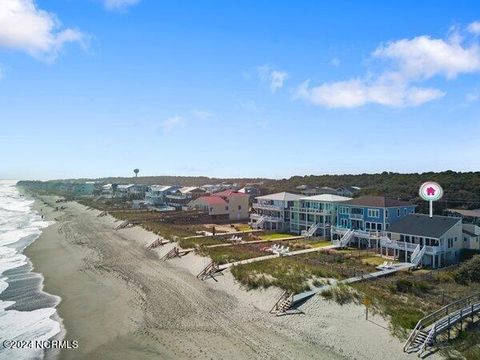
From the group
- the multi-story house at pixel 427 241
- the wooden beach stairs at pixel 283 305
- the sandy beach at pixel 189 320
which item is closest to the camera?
the sandy beach at pixel 189 320

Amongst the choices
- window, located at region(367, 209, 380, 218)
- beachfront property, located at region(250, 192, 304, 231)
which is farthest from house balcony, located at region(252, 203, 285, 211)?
window, located at region(367, 209, 380, 218)

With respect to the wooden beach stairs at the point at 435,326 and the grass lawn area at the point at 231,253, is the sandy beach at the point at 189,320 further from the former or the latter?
the grass lawn area at the point at 231,253

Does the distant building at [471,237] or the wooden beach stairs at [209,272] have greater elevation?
the distant building at [471,237]

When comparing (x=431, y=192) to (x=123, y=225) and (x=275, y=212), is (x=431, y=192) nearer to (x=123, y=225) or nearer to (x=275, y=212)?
(x=275, y=212)

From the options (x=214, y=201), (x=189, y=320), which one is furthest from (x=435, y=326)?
(x=214, y=201)

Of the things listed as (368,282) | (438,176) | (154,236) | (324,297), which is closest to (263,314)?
(324,297)

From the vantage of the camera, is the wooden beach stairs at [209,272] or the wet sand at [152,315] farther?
the wooden beach stairs at [209,272]

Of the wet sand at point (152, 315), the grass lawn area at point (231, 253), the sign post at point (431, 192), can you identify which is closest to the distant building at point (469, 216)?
the sign post at point (431, 192)

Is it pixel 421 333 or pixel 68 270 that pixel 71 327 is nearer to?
pixel 68 270
